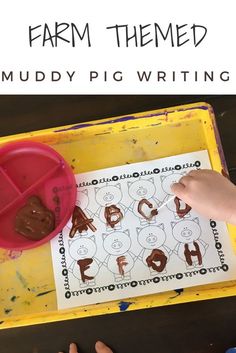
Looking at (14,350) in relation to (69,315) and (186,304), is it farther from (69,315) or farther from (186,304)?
(186,304)

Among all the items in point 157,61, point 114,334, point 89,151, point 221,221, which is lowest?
point 114,334

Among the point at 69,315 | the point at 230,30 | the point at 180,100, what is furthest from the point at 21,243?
the point at 230,30

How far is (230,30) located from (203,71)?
7 cm

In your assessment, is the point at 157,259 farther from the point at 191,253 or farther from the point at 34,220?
the point at 34,220

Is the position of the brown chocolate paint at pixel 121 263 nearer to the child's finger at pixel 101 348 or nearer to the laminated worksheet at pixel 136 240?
the laminated worksheet at pixel 136 240

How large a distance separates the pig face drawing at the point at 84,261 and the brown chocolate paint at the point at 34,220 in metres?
0.05

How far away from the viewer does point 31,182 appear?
28.4 inches

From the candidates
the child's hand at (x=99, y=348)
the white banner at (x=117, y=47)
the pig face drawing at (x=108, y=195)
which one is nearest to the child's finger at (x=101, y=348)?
the child's hand at (x=99, y=348)

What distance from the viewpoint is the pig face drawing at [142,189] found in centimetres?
71

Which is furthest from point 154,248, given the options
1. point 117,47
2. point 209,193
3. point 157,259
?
point 117,47

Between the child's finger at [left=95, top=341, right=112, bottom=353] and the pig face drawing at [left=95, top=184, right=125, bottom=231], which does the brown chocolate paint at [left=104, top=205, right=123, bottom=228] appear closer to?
the pig face drawing at [left=95, top=184, right=125, bottom=231]

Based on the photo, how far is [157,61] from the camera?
73 centimetres

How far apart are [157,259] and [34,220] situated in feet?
0.65

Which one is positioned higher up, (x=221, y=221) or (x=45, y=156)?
(x=45, y=156)
